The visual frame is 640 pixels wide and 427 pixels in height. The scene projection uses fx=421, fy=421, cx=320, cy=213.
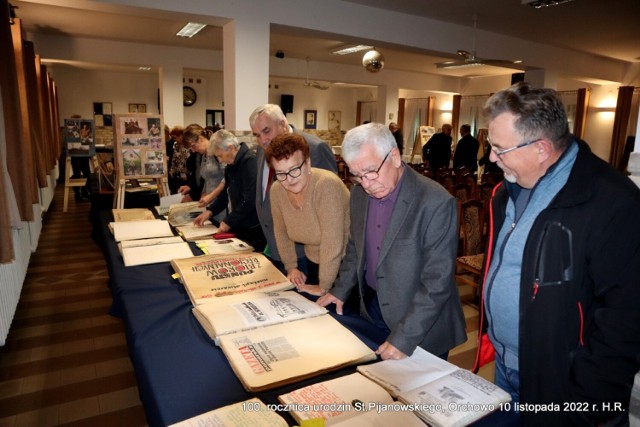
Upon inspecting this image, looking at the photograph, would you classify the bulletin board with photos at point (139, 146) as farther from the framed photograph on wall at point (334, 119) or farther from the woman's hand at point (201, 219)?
the framed photograph on wall at point (334, 119)

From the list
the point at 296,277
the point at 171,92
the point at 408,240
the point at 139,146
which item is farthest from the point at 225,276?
the point at 171,92

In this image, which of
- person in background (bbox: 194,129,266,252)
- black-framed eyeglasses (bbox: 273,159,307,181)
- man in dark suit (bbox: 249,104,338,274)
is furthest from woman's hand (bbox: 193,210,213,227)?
black-framed eyeglasses (bbox: 273,159,307,181)

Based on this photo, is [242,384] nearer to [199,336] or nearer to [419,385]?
[199,336]

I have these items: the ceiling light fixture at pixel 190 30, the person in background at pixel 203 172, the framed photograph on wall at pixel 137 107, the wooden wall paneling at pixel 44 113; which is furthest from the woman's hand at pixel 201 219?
the framed photograph on wall at pixel 137 107

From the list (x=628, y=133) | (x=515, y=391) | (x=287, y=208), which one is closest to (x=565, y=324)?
(x=515, y=391)

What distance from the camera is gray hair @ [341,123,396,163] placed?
141 cm

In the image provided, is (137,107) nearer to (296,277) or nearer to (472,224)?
(472,224)

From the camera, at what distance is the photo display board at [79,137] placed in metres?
7.75

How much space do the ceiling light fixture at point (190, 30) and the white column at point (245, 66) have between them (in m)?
2.27

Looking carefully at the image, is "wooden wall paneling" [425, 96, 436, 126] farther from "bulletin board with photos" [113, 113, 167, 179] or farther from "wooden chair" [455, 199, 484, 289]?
"wooden chair" [455, 199, 484, 289]

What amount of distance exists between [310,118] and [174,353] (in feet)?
50.9

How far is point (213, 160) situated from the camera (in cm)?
371

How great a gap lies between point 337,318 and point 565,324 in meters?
0.75

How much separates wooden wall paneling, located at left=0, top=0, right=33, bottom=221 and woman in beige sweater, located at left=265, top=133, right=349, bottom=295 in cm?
257
